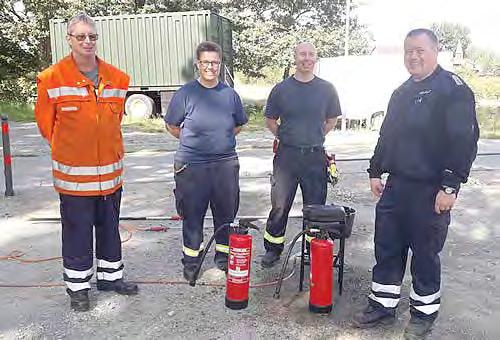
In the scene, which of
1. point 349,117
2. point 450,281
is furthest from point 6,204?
point 349,117

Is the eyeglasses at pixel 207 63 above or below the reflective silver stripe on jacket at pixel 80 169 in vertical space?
above

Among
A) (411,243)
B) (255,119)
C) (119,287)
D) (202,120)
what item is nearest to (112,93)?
(202,120)

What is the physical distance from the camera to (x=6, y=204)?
245 inches

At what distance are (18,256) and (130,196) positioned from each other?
87.9 inches

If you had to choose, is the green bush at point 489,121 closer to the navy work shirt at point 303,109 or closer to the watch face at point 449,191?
the navy work shirt at point 303,109

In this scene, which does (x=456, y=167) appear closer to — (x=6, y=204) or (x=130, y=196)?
(x=130, y=196)

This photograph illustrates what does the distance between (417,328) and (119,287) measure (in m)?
2.10

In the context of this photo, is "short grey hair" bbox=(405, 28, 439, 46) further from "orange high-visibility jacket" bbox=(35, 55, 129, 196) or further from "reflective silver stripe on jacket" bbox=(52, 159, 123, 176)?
"reflective silver stripe on jacket" bbox=(52, 159, 123, 176)

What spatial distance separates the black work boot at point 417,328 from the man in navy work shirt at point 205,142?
154cm

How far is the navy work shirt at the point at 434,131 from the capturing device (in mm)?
2861

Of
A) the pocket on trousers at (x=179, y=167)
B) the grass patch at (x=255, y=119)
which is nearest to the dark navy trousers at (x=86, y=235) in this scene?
the pocket on trousers at (x=179, y=167)

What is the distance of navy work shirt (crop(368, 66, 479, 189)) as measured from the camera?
2.86 metres

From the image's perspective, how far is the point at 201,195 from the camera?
3863mm

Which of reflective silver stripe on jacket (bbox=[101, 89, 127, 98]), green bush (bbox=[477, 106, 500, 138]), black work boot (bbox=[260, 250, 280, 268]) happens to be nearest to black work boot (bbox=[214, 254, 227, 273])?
black work boot (bbox=[260, 250, 280, 268])
